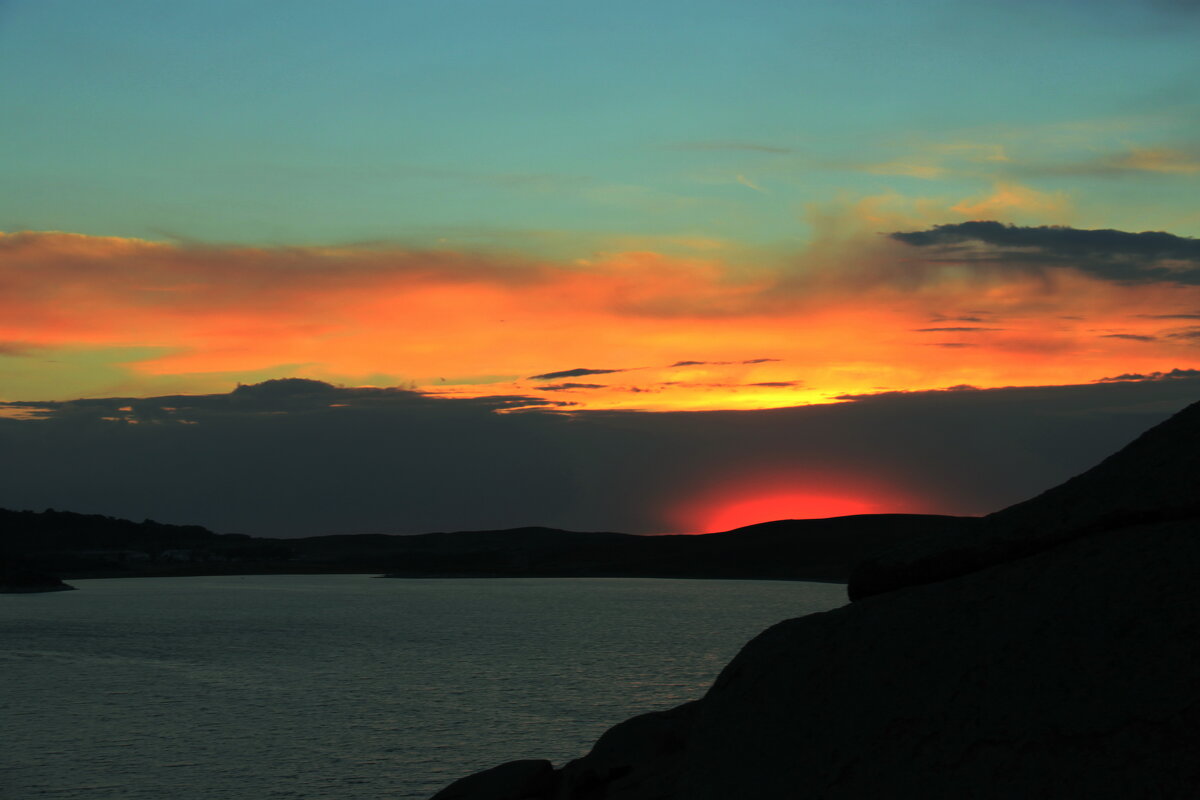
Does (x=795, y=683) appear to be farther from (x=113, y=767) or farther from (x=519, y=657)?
(x=519, y=657)

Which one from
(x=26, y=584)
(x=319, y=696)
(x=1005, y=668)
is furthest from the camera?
(x=26, y=584)

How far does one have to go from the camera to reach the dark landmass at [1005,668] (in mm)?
7152

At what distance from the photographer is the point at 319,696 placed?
153 ft

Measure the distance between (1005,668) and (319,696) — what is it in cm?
4282

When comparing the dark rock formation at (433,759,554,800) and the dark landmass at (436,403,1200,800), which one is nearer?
the dark landmass at (436,403,1200,800)

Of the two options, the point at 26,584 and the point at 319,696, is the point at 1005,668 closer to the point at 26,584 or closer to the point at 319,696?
the point at 319,696

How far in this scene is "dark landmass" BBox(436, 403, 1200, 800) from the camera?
715 cm

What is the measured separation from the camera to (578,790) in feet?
53.1

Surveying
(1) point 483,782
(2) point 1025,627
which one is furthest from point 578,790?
(2) point 1025,627

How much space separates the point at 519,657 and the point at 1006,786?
55.8 m

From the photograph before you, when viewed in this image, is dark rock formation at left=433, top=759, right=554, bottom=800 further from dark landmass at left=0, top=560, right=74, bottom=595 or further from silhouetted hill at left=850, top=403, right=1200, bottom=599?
dark landmass at left=0, top=560, right=74, bottom=595

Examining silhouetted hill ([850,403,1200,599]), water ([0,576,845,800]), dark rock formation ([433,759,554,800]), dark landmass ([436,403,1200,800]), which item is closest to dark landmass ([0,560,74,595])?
water ([0,576,845,800])

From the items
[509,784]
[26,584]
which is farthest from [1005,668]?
[26,584]

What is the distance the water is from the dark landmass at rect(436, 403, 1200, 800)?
19.3 meters
